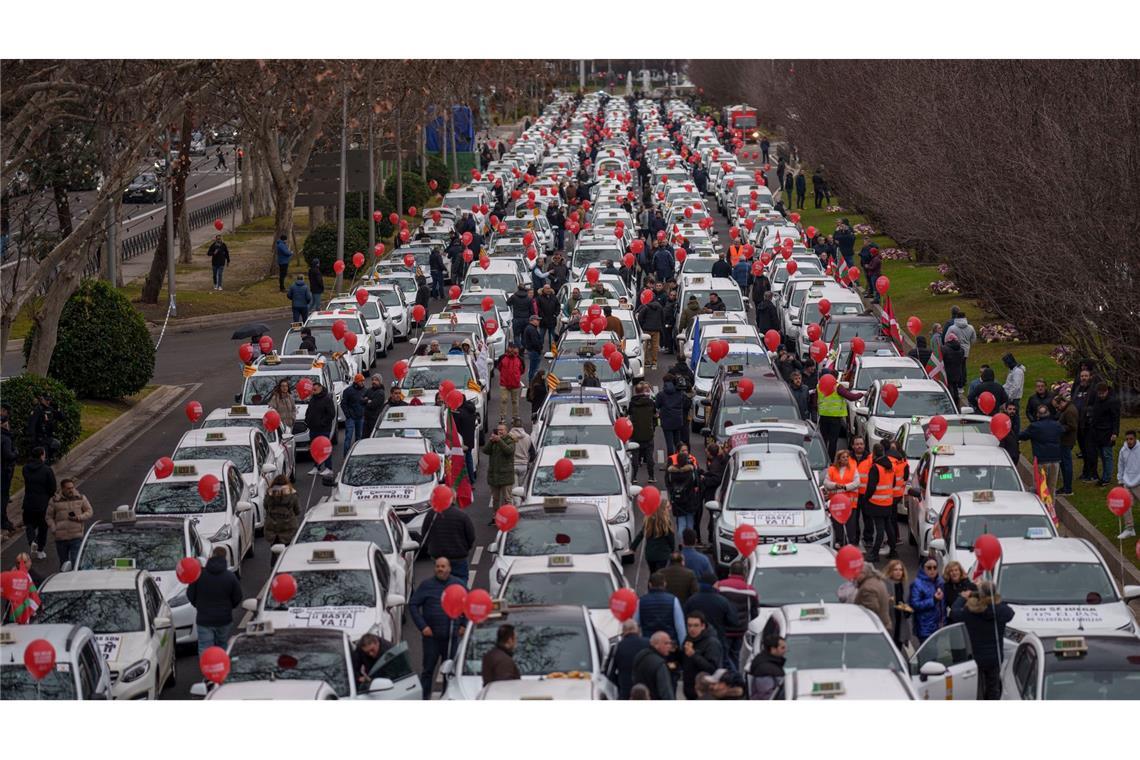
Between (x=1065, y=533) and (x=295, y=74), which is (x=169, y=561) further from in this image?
(x=295, y=74)

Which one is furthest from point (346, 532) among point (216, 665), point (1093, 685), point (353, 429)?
point (1093, 685)

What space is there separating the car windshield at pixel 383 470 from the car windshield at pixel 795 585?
6.57 meters

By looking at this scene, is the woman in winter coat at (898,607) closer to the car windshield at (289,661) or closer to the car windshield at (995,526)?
the car windshield at (995,526)

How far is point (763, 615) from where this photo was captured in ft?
56.9

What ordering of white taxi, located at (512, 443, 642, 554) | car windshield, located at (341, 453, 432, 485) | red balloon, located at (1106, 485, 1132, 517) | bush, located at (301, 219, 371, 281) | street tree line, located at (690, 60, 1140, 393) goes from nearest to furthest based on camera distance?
1. red balloon, located at (1106, 485, 1132, 517)
2. white taxi, located at (512, 443, 642, 554)
3. car windshield, located at (341, 453, 432, 485)
4. street tree line, located at (690, 60, 1140, 393)
5. bush, located at (301, 219, 371, 281)

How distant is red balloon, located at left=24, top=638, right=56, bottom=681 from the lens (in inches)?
612

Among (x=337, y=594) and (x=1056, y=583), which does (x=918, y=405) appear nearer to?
(x=1056, y=583)

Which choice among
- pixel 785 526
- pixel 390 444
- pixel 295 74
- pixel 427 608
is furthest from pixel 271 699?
pixel 295 74

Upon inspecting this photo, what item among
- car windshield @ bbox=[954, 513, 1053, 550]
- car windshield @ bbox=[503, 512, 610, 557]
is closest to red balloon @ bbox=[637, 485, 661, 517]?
car windshield @ bbox=[503, 512, 610, 557]

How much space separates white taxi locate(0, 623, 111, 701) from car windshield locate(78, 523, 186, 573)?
324 cm

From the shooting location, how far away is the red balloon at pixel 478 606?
621 inches

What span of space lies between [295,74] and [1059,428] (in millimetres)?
32903

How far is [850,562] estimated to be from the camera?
16.9 meters

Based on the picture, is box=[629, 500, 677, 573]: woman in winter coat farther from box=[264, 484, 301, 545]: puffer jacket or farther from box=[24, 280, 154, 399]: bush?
box=[24, 280, 154, 399]: bush
